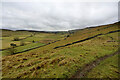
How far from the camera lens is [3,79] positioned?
10016 millimetres

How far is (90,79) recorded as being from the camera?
8.22 m

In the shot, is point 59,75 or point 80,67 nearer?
point 59,75

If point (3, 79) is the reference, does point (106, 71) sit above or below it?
above

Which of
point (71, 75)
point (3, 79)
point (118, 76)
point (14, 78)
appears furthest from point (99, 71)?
point (3, 79)

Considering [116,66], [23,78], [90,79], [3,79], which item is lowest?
[3,79]

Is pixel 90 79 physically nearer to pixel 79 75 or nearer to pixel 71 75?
pixel 79 75

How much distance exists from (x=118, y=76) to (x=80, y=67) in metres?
5.66

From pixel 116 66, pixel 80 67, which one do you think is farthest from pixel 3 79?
pixel 116 66

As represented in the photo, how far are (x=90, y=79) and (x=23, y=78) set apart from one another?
36.8ft

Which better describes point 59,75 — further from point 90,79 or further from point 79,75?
point 90,79

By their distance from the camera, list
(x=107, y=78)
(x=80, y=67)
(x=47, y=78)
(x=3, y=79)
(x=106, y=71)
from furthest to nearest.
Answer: (x=80, y=67) → (x=3, y=79) → (x=106, y=71) → (x=47, y=78) → (x=107, y=78)

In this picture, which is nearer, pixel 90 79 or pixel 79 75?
pixel 90 79

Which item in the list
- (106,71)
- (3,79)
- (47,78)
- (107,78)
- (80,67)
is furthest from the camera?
(80,67)

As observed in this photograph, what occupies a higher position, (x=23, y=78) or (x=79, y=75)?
(x=79, y=75)
